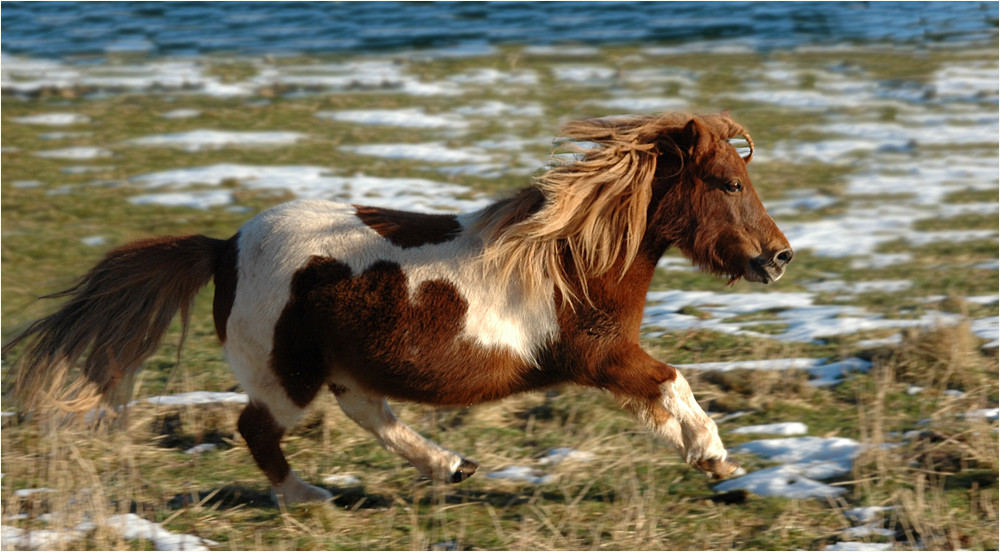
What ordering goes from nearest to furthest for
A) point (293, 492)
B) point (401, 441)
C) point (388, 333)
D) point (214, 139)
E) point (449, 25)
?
point (388, 333) → point (293, 492) → point (401, 441) → point (214, 139) → point (449, 25)

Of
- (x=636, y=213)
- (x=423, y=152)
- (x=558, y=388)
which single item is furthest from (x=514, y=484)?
(x=423, y=152)

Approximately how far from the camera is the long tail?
468cm

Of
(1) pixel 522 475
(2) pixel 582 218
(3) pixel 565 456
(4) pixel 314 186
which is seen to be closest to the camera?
(2) pixel 582 218

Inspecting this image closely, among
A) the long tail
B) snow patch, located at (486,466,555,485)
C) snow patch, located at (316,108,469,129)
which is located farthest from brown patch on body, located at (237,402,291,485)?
snow patch, located at (316,108,469,129)

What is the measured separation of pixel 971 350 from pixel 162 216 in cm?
805

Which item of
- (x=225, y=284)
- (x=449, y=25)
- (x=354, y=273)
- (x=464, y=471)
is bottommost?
(x=464, y=471)

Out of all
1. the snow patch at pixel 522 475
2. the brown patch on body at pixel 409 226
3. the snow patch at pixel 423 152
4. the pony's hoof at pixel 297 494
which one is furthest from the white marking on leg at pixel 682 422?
the snow patch at pixel 423 152

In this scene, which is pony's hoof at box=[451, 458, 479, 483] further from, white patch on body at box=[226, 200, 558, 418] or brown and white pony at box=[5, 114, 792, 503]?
white patch on body at box=[226, 200, 558, 418]

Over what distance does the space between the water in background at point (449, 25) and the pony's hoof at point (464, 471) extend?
1630 cm

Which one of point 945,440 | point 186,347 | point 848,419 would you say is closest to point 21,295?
point 186,347

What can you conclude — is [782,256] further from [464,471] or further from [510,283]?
[464,471]

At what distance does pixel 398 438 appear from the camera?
4824mm

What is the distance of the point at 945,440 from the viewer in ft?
16.9

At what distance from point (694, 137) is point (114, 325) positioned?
2.73 meters
